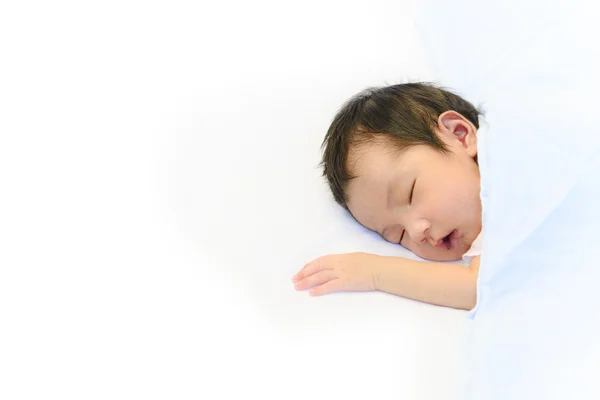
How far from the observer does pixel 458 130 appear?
1.26 meters

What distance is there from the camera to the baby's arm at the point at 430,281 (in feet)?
3.51

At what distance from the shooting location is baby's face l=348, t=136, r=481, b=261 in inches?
46.1

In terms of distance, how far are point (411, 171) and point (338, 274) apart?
224 millimetres

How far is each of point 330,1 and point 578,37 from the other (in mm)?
789

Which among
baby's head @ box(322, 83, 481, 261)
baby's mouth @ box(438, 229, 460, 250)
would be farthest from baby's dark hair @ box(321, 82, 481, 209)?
baby's mouth @ box(438, 229, 460, 250)

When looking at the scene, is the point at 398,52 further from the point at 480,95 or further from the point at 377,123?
the point at 377,123

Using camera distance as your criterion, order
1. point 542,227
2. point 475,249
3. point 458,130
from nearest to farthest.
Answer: point 542,227 < point 475,249 < point 458,130

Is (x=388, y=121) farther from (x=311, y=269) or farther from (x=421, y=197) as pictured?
(x=311, y=269)

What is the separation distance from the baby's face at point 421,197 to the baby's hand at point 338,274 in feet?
0.33

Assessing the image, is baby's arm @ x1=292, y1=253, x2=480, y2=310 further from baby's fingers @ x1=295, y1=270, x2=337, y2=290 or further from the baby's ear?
the baby's ear

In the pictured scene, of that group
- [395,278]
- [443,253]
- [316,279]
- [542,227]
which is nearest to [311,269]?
[316,279]

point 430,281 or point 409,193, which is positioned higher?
point 409,193

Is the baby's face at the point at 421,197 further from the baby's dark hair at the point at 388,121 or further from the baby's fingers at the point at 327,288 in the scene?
the baby's fingers at the point at 327,288

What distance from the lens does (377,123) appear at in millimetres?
1257
